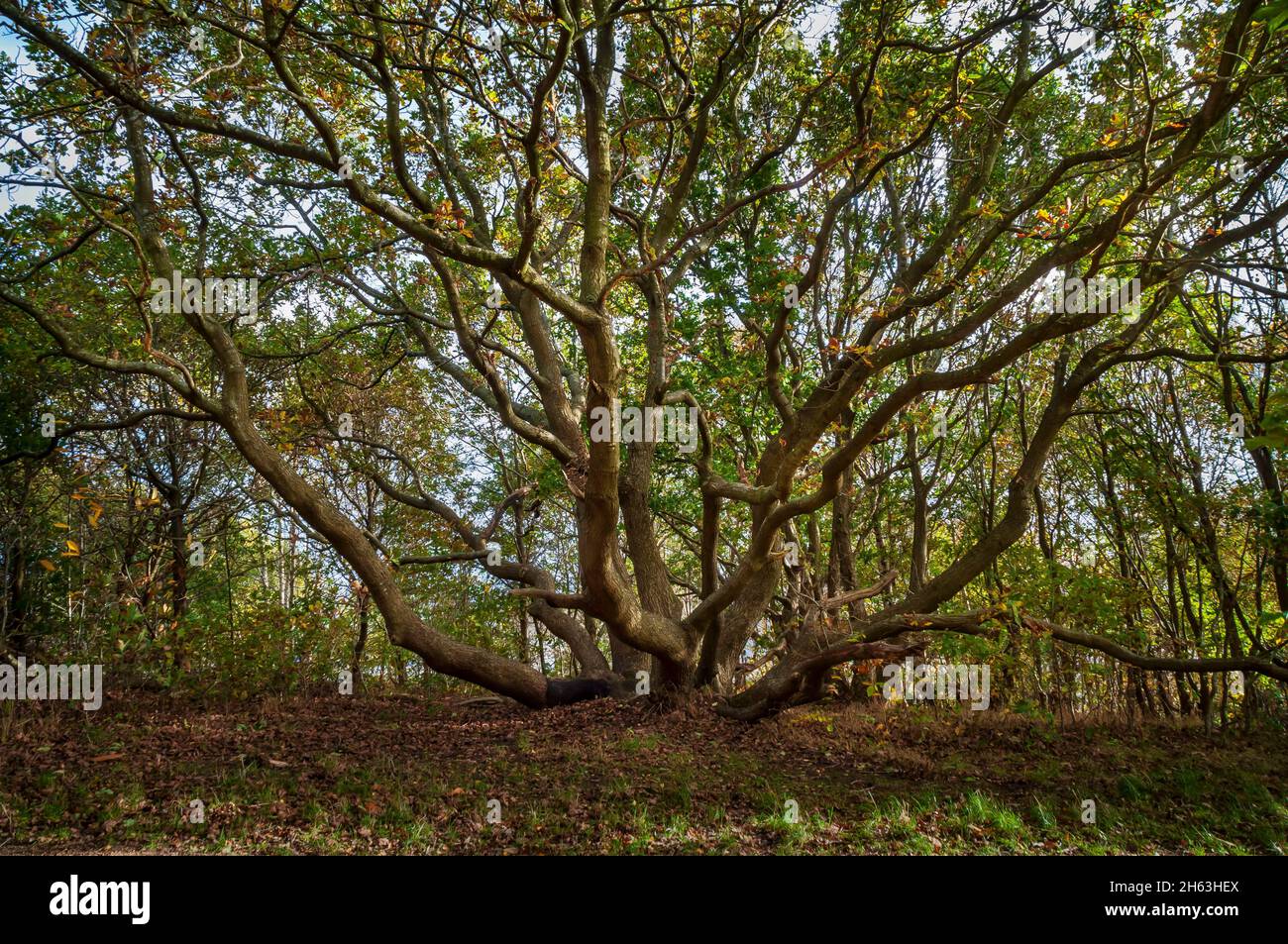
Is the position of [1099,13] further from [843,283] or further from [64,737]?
[64,737]

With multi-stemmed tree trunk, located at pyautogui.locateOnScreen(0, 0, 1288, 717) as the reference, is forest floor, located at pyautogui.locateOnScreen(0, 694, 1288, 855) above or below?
below

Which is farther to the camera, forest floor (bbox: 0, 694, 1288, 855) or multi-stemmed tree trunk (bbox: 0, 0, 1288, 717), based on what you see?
multi-stemmed tree trunk (bbox: 0, 0, 1288, 717)

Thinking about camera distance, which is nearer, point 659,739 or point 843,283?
point 659,739

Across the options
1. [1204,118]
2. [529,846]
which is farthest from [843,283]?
[529,846]

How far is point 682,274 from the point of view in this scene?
8.84m

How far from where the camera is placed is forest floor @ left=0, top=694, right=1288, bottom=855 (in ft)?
14.1

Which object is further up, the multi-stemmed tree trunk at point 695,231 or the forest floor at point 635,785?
the multi-stemmed tree trunk at point 695,231

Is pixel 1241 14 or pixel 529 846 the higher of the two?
pixel 1241 14

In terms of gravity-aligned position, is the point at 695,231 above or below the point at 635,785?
above

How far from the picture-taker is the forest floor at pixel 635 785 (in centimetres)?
429

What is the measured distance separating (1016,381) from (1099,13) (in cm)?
384

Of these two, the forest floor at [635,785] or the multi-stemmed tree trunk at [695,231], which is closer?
the forest floor at [635,785]

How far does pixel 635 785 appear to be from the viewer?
5312mm

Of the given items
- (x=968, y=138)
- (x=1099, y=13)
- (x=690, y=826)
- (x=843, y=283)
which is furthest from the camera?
(x=843, y=283)
